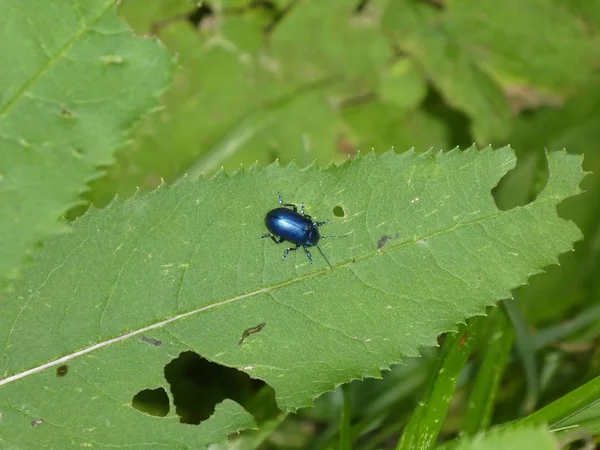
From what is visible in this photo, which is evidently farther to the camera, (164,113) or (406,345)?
(164,113)

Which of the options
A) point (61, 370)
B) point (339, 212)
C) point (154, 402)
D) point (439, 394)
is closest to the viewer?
point (61, 370)

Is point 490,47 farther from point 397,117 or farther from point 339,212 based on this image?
point 339,212

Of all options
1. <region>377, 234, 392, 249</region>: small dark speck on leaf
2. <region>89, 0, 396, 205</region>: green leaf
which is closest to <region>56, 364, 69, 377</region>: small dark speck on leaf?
<region>377, 234, 392, 249</region>: small dark speck on leaf

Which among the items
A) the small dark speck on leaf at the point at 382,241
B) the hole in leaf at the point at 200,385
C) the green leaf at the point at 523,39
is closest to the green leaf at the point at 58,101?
the small dark speck on leaf at the point at 382,241

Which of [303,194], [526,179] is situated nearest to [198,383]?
[303,194]

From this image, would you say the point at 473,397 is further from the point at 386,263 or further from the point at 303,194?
the point at 303,194

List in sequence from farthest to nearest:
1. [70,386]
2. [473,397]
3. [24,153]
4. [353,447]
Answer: [353,447], [473,397], [70,386], [24,153]

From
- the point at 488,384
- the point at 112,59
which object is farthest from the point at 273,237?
the point at 488,384
